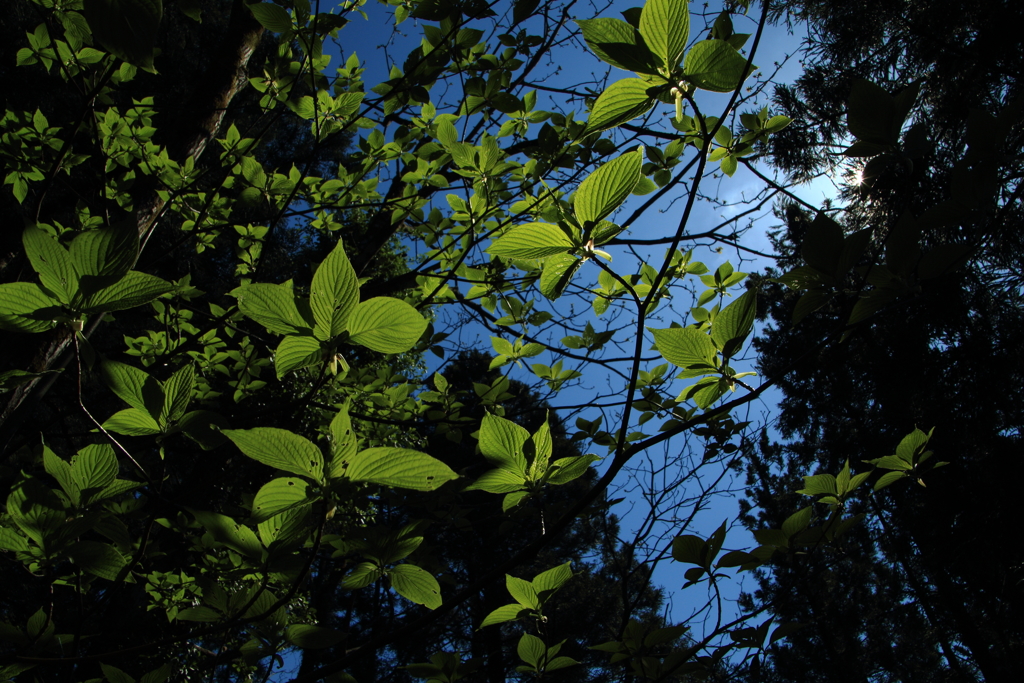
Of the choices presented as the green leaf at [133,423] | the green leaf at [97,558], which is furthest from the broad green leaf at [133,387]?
the green leaf at [97,558]

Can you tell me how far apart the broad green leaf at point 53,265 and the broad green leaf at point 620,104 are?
58 centimetres

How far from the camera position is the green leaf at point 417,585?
2.28ft

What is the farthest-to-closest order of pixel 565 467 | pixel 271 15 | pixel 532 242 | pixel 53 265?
pixel 271 15, pixel 565 467, pixel 532 242, pixel 53 265

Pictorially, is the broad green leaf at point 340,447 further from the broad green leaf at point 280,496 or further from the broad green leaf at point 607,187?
the broad green leaf at point 607,187

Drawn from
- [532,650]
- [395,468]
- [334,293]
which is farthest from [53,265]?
[532,650]

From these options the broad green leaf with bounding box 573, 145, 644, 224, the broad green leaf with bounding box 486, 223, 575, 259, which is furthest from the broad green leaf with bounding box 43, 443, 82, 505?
the broad green leaf with bounding box 573, 145, 644, 224

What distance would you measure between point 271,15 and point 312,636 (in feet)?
4.55

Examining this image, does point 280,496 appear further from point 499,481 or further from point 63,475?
point 63,475

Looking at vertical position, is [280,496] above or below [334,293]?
below

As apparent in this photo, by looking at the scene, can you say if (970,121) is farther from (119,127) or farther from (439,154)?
(119,127)

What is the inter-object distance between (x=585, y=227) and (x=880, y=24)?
5.59 metres

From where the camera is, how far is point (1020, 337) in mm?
3826

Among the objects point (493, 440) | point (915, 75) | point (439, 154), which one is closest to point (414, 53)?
point (439, 154)

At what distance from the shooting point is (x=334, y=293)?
515 mm
